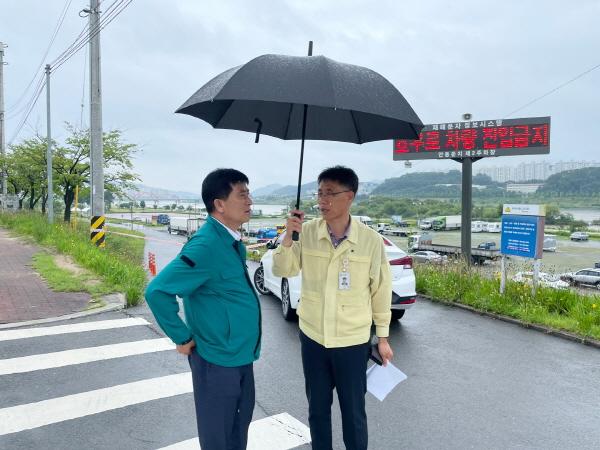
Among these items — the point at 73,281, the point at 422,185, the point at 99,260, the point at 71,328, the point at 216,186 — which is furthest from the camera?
the point at 422,185

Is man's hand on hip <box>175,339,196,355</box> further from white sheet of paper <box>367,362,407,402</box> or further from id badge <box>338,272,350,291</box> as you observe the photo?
white sheet of paper <box>367,362,407,402</box>

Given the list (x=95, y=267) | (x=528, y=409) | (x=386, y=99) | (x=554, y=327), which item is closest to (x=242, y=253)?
(x=386, y=99)

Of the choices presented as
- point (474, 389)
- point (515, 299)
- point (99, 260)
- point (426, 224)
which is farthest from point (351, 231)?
point (426, 224)

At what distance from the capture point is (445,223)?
46719 mm

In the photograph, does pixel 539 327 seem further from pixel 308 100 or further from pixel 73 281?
pixel 73 281

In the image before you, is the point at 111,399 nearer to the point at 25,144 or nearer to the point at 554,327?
the point at 554,327

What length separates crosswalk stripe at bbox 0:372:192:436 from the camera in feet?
12.3

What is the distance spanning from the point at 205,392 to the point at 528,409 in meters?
3.16

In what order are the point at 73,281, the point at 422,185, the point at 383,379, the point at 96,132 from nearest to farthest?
the point at 383,379 → the point at 73,281 → the point at 96,132 → the point at 422,185

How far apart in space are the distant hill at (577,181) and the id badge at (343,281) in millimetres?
20739

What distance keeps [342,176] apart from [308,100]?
52cm

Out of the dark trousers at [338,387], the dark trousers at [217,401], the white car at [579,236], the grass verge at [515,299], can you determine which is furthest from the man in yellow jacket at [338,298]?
the white car at [579,236]

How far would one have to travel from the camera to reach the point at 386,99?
9.41ft

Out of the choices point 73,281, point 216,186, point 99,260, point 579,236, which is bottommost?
point 579,236
